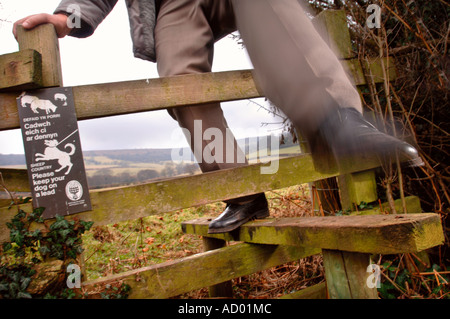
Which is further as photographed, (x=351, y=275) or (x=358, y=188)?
(x=358, y=188)

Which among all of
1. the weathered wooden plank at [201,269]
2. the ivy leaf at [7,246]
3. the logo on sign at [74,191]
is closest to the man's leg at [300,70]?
the weathered wooden plank at [201,269]

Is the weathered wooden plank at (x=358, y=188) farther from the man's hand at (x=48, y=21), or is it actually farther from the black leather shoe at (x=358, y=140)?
the man's hand at (x=48, y=21)

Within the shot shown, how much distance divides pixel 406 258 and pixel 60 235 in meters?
1.88

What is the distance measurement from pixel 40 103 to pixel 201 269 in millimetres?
1083

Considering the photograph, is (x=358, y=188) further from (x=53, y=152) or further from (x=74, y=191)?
(x=53, y=152)

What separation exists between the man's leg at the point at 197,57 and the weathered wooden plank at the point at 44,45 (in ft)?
1.70

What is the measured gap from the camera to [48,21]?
60.4 inches

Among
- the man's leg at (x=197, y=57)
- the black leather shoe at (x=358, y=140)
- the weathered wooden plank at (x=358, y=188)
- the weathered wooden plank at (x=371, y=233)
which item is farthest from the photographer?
the weathered wooden plank at (x=358, y=188)

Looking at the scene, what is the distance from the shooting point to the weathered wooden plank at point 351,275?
1.14 m

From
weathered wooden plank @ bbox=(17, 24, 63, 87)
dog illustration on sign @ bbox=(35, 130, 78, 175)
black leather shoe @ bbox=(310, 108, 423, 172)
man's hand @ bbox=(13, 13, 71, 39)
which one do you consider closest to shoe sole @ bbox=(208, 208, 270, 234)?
black leather shoe @ bbox=(310, 108, 423, 172)

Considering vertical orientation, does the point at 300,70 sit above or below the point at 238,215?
above

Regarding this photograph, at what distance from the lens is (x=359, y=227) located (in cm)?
101

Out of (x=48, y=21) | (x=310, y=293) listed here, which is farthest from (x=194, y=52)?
(x=310, y=293)
